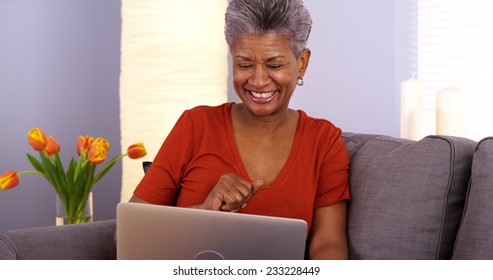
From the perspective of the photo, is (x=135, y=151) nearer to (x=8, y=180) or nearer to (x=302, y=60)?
(x=8, y=180)

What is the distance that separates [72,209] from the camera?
2625mm

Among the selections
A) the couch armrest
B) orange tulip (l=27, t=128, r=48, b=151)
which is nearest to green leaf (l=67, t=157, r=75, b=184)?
orange tulip (l=27, t=128, r=48, b=151)

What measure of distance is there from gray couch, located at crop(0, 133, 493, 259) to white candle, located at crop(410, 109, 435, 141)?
491mm

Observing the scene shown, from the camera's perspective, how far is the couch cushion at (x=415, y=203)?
180 cm

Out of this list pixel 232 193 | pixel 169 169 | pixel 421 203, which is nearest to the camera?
pixel 232 193

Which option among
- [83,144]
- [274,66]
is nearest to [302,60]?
[274,66]

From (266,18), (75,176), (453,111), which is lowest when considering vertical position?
(75,176)

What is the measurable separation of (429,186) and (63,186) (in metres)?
1.36

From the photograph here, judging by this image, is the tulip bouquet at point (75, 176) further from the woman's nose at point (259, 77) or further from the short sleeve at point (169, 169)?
the woman's nose at point (259, 77)

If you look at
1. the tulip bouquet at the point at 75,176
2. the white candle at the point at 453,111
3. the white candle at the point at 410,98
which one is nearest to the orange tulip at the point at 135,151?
the tulip bouquet at the point at 75,176

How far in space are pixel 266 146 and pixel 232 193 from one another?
469 millimetres

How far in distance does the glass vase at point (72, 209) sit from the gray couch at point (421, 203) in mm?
636

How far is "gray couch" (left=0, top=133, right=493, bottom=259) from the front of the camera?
68.0 inches

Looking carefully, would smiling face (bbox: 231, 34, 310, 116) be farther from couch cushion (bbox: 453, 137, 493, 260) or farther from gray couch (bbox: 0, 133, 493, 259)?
couch cushion (bbox: 453, 137, 493, 260)
